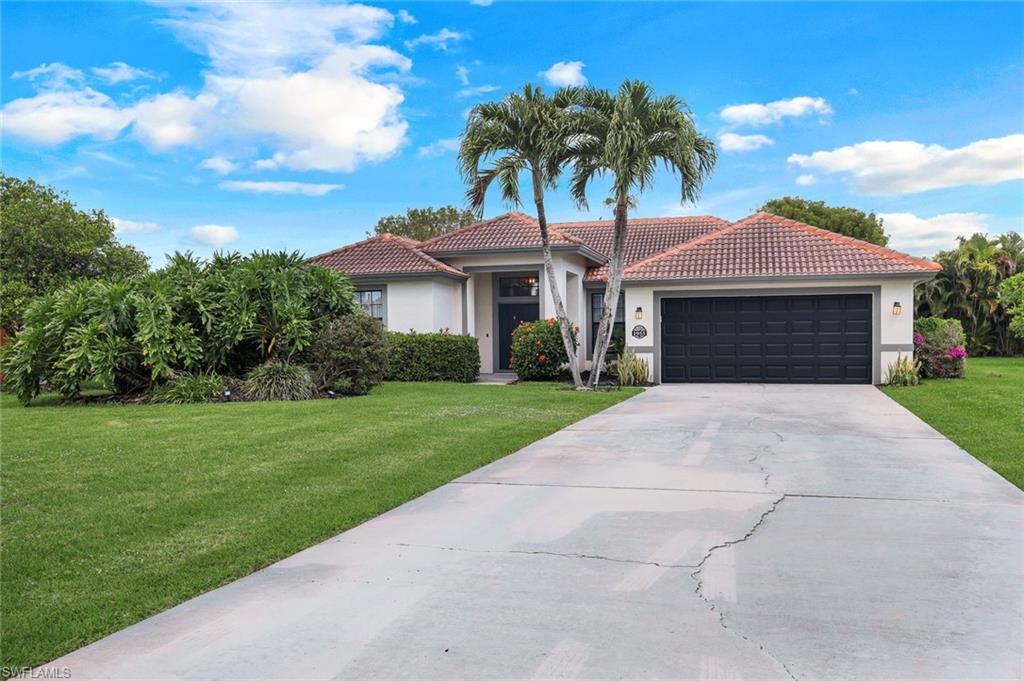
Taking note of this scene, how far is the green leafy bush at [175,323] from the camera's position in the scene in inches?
600

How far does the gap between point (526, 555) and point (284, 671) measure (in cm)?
196

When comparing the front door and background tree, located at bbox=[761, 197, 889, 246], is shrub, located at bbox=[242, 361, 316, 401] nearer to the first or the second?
the front door

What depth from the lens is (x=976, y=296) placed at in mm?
30797

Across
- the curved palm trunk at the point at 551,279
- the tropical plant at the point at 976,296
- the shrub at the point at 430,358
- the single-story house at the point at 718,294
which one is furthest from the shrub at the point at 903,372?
the tropical plant at the point at 976,296

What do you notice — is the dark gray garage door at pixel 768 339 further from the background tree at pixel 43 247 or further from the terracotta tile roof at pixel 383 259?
the background tree at pixel 43 247

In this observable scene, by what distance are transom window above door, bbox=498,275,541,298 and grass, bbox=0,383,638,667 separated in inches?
401

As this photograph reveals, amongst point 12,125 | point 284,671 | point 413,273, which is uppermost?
point 12,125

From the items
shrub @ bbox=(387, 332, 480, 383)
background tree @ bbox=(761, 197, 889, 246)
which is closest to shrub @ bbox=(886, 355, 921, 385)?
shrub @ bbox=(387, 332, 480, 383)

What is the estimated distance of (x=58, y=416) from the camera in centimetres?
1280

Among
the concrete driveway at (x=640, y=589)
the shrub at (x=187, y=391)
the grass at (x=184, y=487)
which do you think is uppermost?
the shrub at (x=187, y=391)

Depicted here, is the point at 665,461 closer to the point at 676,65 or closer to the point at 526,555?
the point at 526,555

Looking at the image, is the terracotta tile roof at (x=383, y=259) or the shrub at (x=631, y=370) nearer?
the shrub at (x=631, y=370)

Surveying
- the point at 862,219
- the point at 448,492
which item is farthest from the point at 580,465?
the point at 862,219

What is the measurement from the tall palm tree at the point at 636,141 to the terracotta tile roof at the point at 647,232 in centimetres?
854
